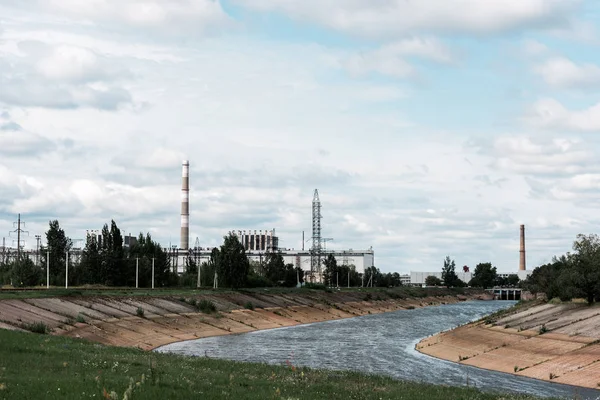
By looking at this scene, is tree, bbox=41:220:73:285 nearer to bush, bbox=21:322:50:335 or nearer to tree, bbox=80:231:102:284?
tree, bbox=80:231:102:284

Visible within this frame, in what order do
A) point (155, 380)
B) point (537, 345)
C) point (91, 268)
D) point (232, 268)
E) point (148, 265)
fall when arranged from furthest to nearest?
point (148, 265) → point (91, 268) → point (232, 268) → point (537, 345) → point (155, 380)

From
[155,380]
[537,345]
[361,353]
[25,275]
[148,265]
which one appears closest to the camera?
[155,380]

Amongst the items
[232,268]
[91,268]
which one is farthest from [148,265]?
[232,268]

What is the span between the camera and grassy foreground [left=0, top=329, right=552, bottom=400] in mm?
24125

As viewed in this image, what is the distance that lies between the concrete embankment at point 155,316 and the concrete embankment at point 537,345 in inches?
1097

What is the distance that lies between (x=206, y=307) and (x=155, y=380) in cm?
8255

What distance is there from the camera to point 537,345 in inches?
2596

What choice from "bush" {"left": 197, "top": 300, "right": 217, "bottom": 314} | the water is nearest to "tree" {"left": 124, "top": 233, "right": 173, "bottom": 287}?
"bush" {"left": 197, "top": 300, "right": 217, "bottom": 314}

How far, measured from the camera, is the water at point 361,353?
50.4 metres

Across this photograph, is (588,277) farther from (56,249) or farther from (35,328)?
(56,249)

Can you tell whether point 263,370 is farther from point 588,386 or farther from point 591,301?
point 591,301

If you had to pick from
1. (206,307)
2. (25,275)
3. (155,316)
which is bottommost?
(206,307)

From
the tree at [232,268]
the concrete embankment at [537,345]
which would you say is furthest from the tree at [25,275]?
the concrete embankment at [537,345]

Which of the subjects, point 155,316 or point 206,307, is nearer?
point 155,316
